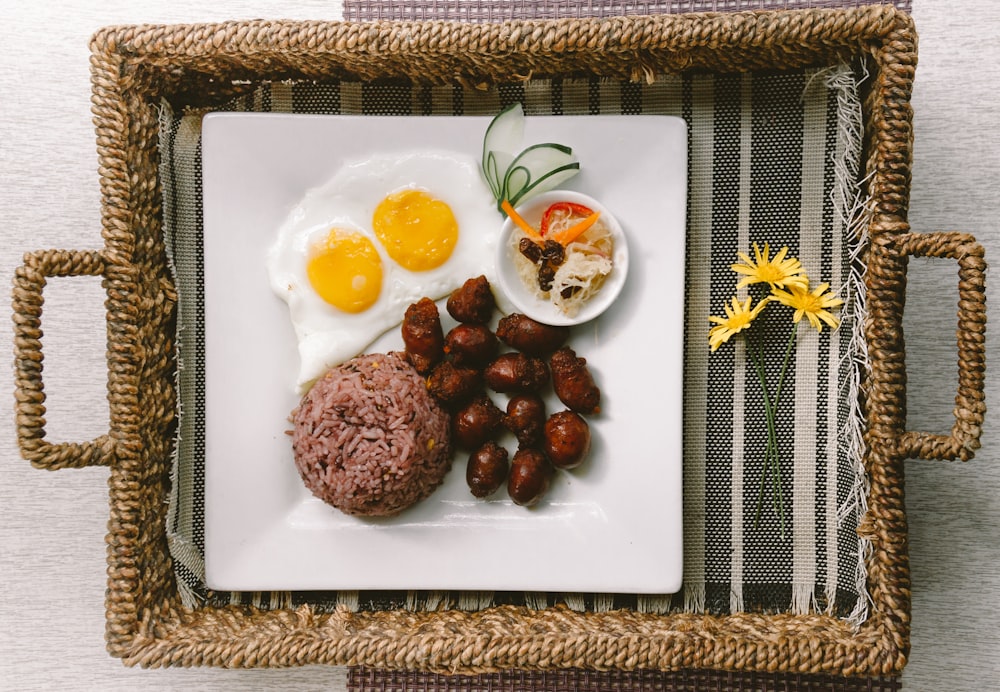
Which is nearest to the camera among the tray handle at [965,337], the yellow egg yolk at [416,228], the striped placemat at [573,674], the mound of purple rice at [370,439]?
the tray handle at [965,337]

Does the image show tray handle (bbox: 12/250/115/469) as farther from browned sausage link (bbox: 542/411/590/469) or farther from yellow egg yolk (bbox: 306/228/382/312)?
browned sausage link (bbox: 542/411/590/469)

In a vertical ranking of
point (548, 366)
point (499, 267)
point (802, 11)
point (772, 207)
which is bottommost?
point (548, 366)

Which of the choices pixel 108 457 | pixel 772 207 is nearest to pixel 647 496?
pixel 772 207

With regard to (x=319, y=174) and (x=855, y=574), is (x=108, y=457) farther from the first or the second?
(x=855, y=574)

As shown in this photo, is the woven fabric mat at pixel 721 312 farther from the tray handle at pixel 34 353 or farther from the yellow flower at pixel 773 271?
the tray handle at pixel 34 353

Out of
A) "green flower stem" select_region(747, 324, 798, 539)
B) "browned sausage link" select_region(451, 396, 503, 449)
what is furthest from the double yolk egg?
"green flower stem" select_region(747, 324, 798, 539)

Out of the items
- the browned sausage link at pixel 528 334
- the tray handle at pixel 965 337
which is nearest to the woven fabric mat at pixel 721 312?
the tray handle at pixel 965 337
